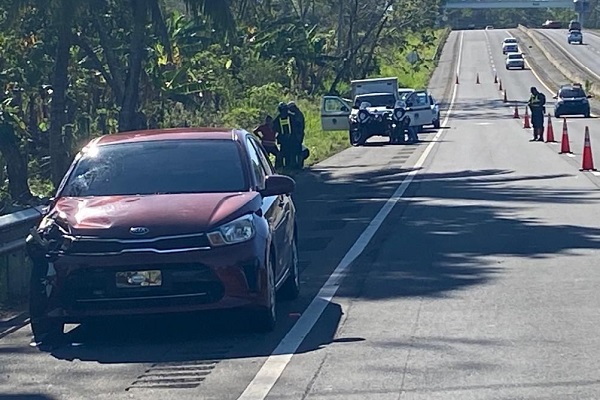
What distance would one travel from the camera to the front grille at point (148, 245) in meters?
9.16

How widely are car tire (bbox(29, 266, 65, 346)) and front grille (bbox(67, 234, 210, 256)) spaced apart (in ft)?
1.71

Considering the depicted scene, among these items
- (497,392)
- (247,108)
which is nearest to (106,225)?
(497,392)

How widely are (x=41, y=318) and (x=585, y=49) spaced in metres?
102

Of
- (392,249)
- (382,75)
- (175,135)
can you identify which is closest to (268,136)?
(392,249)

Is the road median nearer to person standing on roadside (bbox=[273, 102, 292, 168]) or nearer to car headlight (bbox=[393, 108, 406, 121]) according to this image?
car headlight (bbox=[393, 108, 406, 121])

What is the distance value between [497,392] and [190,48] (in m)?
30.1

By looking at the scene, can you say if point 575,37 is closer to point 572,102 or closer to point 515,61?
point 515,61

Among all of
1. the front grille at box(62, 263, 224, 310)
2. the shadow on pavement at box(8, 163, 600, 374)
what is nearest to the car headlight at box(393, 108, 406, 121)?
the shadow on pavement at box(8, 163, 600, 374)

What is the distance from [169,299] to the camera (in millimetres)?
9250

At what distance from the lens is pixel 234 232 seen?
9.37 meters

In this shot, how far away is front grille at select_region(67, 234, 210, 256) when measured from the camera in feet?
30.0

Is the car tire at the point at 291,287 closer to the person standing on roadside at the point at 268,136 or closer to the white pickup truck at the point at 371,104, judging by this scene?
the person standing on roadside at the point at 268,136

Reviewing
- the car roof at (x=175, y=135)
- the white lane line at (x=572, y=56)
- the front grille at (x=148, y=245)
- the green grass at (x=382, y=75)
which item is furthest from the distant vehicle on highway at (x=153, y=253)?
the white lane line at (x=572, y=56)

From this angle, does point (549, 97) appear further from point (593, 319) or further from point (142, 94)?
point (593, 319)
